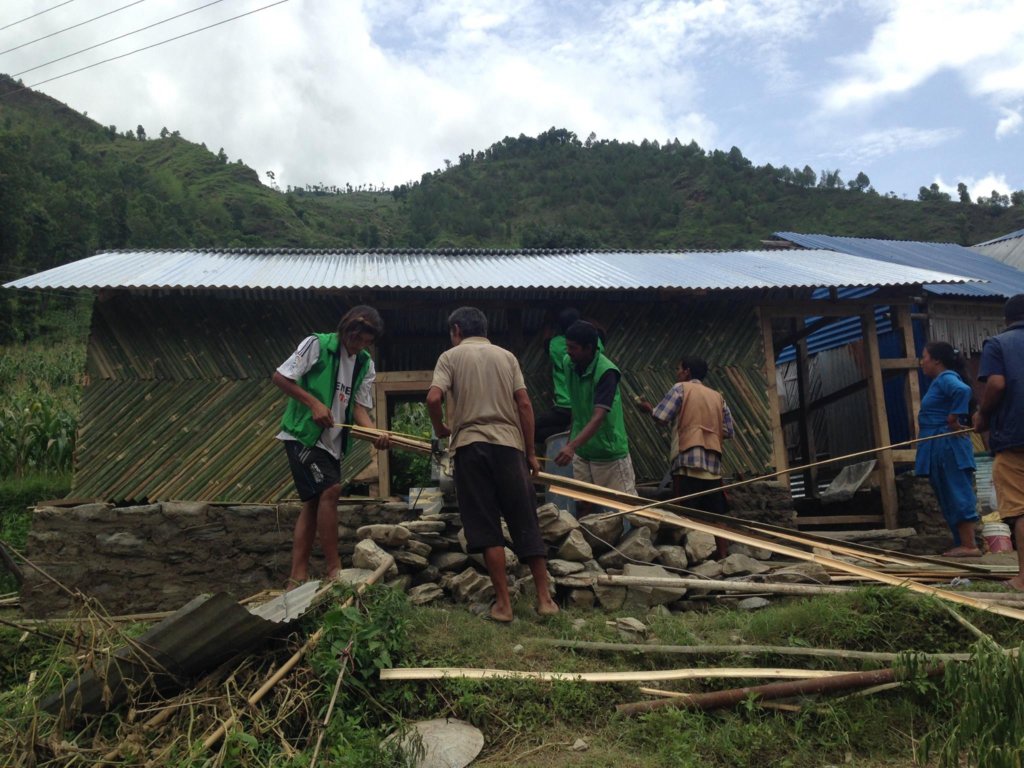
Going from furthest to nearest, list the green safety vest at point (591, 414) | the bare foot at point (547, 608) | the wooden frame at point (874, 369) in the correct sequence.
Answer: the wooden frame at point (874, 369), the green safety vest at point (591, 414), the bare foot at point (547, 608)

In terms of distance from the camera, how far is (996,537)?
696 cm

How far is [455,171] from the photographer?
38.8m

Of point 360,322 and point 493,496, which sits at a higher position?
point 360,322

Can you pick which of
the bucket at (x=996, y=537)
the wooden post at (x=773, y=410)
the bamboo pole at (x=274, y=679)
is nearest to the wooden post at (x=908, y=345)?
the bucket at (x=996, y=537)

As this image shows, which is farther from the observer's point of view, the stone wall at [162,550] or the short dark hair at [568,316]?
the short dark hair at [568,316]

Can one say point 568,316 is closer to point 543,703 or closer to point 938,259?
point 543,703

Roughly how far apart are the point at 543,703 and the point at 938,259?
12891 mm

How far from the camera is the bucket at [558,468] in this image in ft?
21.5

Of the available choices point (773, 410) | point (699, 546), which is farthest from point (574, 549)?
point (773, 410)

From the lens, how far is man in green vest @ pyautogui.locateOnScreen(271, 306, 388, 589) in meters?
4.69

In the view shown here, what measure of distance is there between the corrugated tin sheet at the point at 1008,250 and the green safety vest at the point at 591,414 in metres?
12.7

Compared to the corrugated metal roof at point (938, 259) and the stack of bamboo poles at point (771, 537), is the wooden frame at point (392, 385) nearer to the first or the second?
the stack of bamboo poles at point (771, 537)

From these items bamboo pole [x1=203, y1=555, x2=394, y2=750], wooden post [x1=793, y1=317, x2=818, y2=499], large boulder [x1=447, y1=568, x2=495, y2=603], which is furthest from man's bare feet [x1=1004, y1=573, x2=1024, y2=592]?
wooden post [x1=793, y1=317, x2=818, y2=499]

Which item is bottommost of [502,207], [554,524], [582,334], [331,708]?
[331,708]
